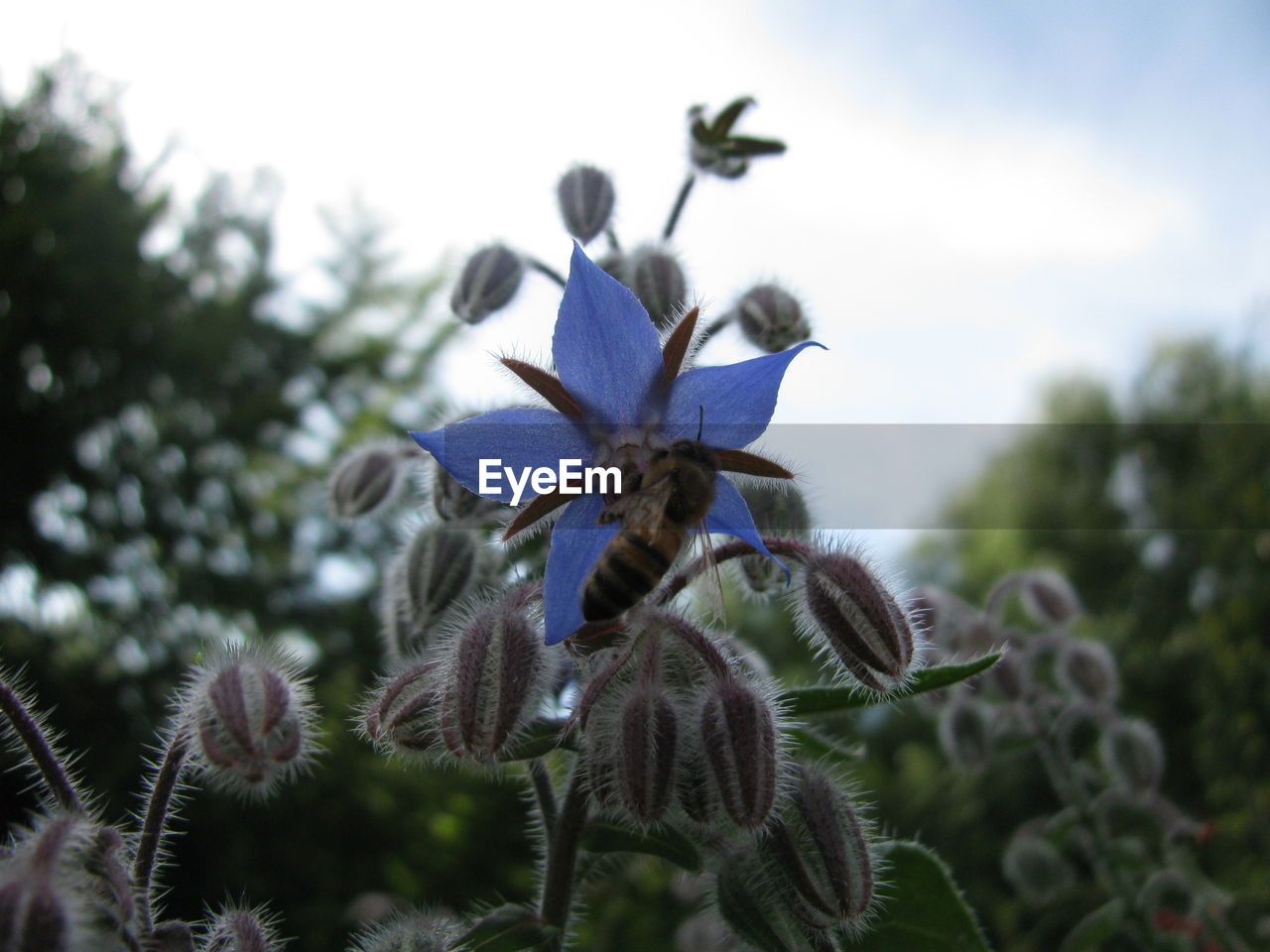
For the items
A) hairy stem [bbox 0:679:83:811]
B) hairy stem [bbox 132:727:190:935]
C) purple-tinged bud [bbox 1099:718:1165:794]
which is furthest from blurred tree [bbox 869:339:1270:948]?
hairy stem [bbox 0:679:83:811]

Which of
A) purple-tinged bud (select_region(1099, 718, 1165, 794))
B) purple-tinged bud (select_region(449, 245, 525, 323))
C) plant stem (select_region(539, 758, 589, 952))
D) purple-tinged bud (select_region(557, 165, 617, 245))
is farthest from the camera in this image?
purple-tinged bud (select_region(1099, 718, 1165, 794))

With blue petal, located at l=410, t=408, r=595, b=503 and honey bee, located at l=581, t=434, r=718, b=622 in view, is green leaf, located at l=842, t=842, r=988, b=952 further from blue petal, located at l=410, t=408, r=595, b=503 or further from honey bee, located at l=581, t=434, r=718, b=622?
blue petal, located at l=410, t=408, r=595, b=503

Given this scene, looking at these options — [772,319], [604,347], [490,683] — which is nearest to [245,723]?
[490,683]

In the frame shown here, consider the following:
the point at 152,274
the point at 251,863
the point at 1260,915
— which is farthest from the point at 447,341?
the point at 1260,915

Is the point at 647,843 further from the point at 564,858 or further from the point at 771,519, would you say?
the point at 771,519

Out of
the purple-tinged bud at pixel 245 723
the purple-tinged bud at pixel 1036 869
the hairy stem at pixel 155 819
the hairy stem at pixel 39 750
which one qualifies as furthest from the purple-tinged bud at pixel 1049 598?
the hairy stem at pixel 39 750

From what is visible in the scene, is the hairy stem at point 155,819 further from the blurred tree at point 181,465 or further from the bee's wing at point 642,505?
the blurred tree at point 181,465

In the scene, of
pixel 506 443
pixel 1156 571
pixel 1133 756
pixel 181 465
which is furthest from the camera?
pixel 1156 571

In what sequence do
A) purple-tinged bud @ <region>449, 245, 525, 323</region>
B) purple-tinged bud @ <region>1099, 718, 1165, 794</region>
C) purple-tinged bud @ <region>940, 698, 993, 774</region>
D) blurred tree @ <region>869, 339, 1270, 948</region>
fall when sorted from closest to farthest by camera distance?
1. purple-tinged bud @ <region>449, 245, 525, 323</region>
2. purple-tinged bud @ <region>940, 698, 993, 774</region>
3. purple-tinged bud @ <region>1099, 718, 1165, 794</region>
4. blurred tree @ <region>869, 339, 1270, 948</region>
